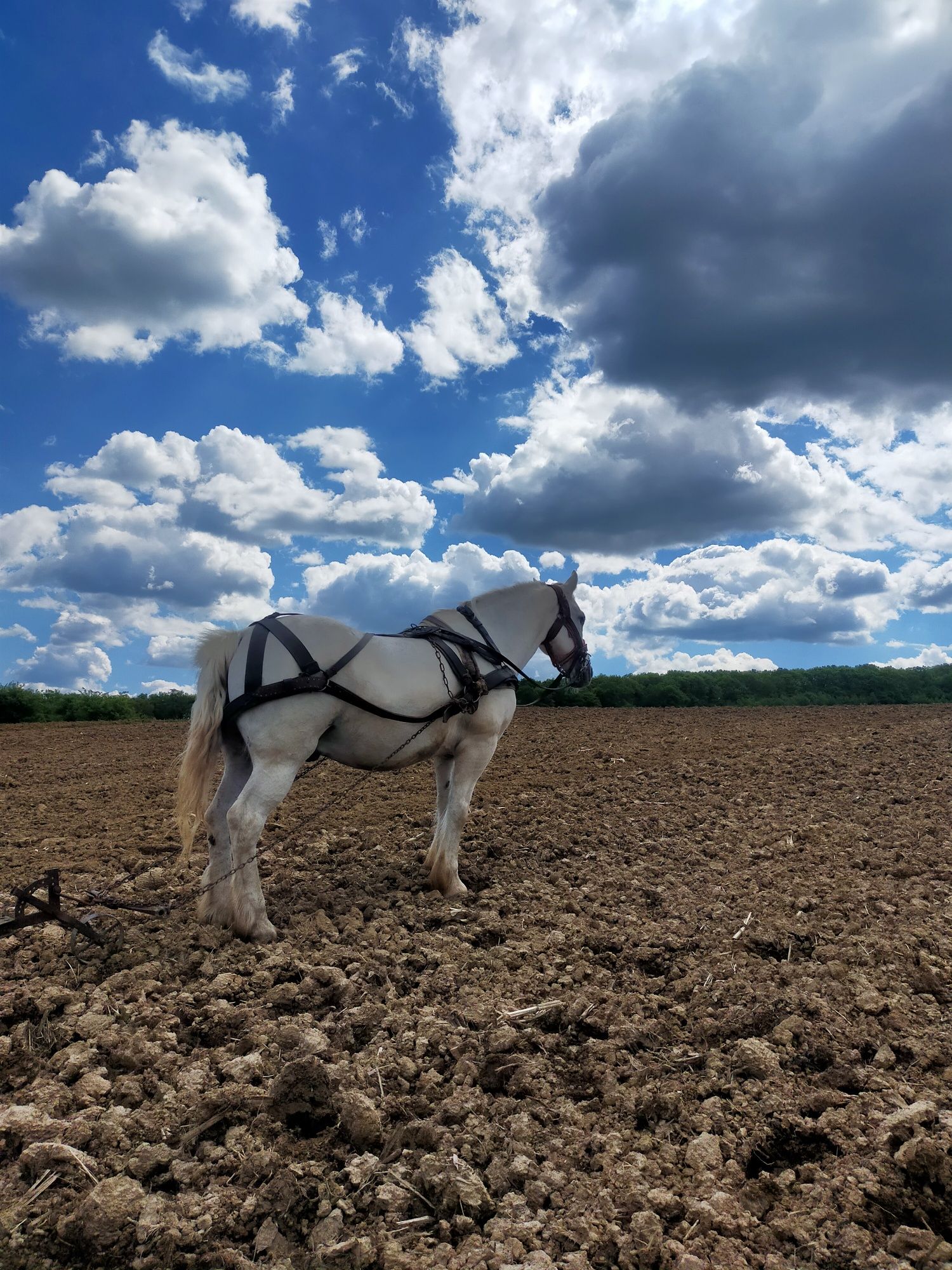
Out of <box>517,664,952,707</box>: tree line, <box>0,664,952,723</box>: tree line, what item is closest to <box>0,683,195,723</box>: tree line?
<box>0,664,952,723</box>: tree line

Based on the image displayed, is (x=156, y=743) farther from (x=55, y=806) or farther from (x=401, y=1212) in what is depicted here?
(x=401, y=1212)

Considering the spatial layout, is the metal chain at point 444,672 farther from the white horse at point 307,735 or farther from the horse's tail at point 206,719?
the horse's tail at point 206,719

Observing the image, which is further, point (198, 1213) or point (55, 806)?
point (55, 806)

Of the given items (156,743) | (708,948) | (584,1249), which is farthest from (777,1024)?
(156,743)

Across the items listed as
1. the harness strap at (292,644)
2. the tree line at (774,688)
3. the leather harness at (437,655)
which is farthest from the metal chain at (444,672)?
the tree line at (774,688)

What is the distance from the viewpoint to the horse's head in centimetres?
671

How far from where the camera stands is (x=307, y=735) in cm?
476

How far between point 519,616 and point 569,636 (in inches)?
23.9

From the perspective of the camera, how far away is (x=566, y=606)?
671cm

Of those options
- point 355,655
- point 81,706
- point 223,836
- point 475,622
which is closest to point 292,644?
point 355,655

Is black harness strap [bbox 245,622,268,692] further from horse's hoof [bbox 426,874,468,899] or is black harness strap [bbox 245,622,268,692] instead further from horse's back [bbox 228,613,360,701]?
horse's hoof [bbox 426,874,468,899]

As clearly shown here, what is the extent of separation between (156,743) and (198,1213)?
46.2 feet

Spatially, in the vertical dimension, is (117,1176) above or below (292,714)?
below

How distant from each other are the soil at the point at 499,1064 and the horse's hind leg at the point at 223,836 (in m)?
0.21
